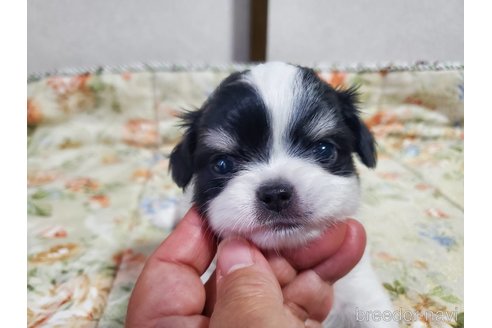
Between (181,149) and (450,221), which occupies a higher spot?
(181,149)

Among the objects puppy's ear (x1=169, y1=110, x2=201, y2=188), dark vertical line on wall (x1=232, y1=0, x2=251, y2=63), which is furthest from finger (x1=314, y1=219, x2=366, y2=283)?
dark vertical line on wall (x1=232, y1=0, x2=251, y2=63)

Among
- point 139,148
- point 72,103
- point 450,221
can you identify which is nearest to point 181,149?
point 450,221

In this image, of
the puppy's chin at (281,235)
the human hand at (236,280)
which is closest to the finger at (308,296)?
the human hand at (236,280)

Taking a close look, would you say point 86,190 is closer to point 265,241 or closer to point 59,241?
point 59,241

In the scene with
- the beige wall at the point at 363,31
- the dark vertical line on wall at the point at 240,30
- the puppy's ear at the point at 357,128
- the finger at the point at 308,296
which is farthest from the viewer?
the dark vertical line on wall at the point at 240,30

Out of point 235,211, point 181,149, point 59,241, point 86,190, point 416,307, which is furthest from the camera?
point 86,190

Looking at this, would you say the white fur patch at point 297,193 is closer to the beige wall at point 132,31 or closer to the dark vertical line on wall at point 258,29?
the dark vertical line on wall at point 258,29

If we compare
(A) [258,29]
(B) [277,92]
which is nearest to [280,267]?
(B) [277,92]
